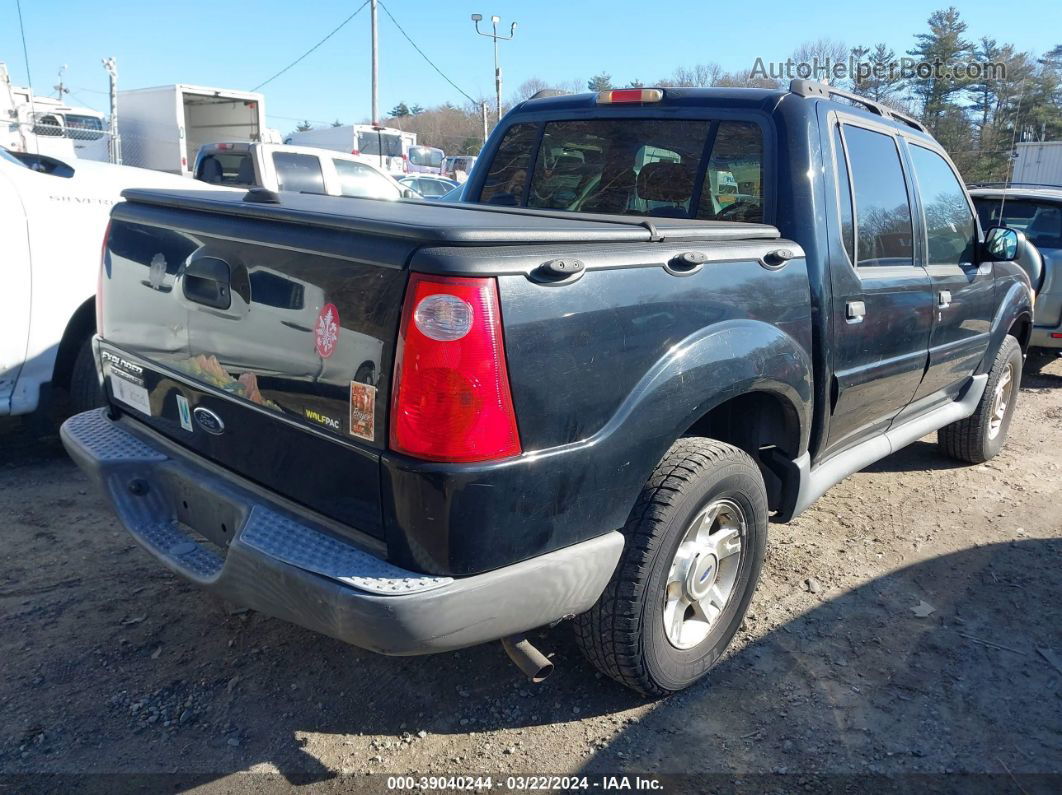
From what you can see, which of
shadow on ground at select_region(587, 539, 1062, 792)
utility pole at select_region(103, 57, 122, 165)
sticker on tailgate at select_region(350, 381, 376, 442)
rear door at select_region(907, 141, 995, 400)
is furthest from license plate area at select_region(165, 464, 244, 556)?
utility pole at select_region(103, 57, 122, 165)

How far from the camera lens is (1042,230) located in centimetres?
756

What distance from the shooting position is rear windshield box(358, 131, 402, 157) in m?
25.7

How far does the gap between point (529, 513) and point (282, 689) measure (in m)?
1.26

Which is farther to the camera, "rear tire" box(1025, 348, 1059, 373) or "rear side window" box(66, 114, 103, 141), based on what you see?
"rear side window" box(66, 114, 103, 141)

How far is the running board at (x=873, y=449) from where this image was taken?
3.12m

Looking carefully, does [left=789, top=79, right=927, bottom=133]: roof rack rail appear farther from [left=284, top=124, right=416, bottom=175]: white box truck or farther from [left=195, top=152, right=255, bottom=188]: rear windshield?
[left=284, top=124, right=416, bottom=175]: white box truck

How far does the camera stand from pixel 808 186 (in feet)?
9.86

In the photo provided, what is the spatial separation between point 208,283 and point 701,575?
176 cm

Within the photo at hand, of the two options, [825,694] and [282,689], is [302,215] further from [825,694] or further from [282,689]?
[825,694]

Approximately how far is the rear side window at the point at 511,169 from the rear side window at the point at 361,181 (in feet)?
24.6

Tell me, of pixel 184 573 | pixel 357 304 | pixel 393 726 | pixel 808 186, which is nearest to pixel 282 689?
pixel 393 726

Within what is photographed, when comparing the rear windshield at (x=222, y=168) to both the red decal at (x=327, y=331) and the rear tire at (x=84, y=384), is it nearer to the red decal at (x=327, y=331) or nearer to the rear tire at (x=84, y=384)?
the rear tire at (x=84, y=384)

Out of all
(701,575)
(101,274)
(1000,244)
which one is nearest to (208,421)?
(101,274)

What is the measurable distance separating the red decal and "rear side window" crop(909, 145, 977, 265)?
297 cm
